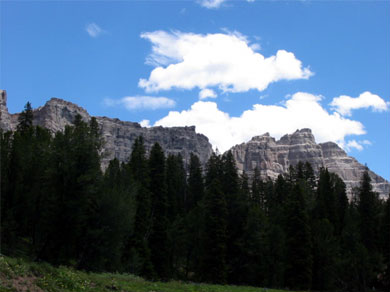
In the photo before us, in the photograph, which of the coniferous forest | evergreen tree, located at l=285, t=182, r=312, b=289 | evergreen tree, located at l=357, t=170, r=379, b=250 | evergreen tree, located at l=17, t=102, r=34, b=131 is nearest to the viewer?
the coniferous forest

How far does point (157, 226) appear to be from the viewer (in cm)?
5881

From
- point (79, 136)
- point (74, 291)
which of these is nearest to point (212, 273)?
point (79, 136)

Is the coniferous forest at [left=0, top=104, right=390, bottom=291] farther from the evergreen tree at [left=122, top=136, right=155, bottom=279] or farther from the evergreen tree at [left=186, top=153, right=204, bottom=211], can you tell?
the evergreen tree at [left=186, top=153, right=204, bottom=211]

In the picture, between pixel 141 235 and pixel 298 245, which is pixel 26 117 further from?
pixel 298 245

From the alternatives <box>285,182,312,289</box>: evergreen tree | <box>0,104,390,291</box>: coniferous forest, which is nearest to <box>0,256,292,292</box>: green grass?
<box>0,104,390,291</box>: coniferous forest

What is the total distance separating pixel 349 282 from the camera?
55.5 metres

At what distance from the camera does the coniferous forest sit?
128 ft

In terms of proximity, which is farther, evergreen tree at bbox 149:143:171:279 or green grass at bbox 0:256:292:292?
evergreen tree at bbox 149:143:171:279

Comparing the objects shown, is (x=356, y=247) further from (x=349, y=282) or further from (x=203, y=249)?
(x=203, y=249)

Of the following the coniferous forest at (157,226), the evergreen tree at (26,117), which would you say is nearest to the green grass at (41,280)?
the coniferous forest at (157,226)

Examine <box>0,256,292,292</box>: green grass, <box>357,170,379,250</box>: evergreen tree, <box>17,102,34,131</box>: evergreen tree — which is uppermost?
<box>17,102,34,131</box>: evergreen tree

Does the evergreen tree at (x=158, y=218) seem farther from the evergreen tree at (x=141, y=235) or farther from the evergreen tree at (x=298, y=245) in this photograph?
the evergreen tree at (x=298, y=245)

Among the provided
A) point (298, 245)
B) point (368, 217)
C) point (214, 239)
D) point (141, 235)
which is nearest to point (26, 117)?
point (141, 235)

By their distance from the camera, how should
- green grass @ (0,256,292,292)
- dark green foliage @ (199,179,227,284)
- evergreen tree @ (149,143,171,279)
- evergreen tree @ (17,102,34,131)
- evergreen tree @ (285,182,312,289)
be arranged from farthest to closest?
evergreen tree @ (17,102,34,131)
evergreen tree @ (149,143,171,279)
dark green foliage @ (199,179,227,284)
evergreen tree @ (285,182,312,289)
green grass @ (0,256,292,292)
